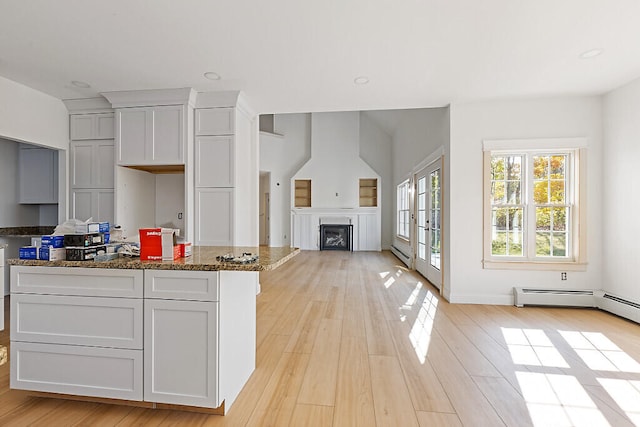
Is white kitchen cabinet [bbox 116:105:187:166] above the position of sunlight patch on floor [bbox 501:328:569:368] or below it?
above

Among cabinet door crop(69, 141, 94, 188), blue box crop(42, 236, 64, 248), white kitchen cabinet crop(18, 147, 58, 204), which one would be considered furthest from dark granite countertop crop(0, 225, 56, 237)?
blue box crop(42, 236, 64, 248)

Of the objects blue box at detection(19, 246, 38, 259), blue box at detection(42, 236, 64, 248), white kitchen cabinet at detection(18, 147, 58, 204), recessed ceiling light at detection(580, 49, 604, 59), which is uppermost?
recessed ceiling light at detection(580, 49, 604, 59)

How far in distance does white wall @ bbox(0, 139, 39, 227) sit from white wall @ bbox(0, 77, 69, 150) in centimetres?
102

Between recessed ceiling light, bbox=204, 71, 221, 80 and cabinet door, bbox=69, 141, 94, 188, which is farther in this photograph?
cabinet door, bbox=69, 141, 94, 188

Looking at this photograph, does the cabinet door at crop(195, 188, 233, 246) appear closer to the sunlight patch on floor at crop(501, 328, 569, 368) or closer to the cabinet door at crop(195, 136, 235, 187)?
the cabinet door at crop(195, 136, 235, 187)

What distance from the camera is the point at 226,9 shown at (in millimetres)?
2166

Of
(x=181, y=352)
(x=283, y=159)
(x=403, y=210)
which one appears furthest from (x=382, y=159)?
(x=181, y=352)

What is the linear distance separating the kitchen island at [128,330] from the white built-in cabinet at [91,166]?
2428 mm

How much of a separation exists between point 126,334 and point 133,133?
2.87 meters

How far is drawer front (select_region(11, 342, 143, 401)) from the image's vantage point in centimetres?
173

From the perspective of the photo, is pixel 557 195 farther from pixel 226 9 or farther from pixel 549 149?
pixel 226 9

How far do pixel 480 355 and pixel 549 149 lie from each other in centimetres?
280

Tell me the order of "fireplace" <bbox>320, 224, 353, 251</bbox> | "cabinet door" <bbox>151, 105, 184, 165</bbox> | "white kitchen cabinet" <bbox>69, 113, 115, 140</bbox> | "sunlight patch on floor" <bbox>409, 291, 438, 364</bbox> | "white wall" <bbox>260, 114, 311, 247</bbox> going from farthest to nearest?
"white wall" <bbox>260, 114, 311, 247</bbox>
"fireplace" <bbox>320, 224, 353, 251</bbox>
"white kitchen cabinet" <bbox>69, 113, 115, 140</bbox>
"cabinet door" <bbox>151, 105, 184, 165</bbox>
"sunlight patch on floor" <bbox>409, 291, 438, 364</bbox>

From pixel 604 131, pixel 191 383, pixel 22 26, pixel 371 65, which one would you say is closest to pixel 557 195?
pixel 604 131
